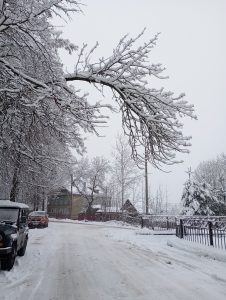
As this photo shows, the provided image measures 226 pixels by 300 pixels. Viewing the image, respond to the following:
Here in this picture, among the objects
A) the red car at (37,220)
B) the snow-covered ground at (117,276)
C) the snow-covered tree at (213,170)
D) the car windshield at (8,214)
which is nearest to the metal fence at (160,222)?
the red car at (37,220)

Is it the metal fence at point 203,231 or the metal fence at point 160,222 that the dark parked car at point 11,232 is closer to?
the metal fence at point 203,231

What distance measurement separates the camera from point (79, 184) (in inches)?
3155

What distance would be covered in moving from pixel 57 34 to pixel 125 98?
8.42ft

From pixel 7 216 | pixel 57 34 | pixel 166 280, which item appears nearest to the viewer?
pixel 166 280

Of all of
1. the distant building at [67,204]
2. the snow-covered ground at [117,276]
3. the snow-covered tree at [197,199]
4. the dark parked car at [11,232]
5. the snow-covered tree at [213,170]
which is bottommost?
the snow-covered ground at [117,276]

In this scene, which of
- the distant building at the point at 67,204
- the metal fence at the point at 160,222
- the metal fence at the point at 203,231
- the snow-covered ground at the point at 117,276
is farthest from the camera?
the distant building at the point at 67,204

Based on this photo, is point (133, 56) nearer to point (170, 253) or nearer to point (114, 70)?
point (114, 70)

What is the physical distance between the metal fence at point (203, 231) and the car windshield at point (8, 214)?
6840 mm

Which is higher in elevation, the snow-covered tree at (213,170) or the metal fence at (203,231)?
the snow-covered tree at (213,170)

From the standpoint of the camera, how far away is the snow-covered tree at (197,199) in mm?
30203

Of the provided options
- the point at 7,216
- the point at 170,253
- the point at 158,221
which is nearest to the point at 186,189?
the point at 158,221

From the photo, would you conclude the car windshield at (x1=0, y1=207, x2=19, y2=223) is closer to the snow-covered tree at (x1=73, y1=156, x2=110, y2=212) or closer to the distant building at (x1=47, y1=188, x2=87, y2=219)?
the snow-covered tree at (x1=73, y1=156, x2=110, y2=212)

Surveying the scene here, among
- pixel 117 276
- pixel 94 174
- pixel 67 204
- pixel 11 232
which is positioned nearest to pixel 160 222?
pixel 11 232

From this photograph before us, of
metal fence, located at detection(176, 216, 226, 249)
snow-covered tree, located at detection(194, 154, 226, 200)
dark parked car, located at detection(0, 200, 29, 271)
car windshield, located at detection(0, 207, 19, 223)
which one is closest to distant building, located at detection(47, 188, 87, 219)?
snow-covered tree, located at detection(194, 154, 226, 200)
